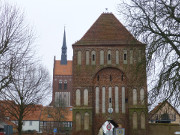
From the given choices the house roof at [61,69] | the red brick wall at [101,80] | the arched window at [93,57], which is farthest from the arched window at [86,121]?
the house roof at [61,69]

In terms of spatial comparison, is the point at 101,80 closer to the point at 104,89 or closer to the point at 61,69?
the point at 104,89

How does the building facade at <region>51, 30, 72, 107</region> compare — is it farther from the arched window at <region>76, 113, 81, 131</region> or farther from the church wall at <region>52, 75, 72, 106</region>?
the arched window at <region>76, 113, 81, 131</region>

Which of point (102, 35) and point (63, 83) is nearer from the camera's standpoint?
point (102, 35)

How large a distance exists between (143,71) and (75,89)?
12275 mm

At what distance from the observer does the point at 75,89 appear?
79.9 ft

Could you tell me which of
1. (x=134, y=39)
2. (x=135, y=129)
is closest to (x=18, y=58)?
(x=134, y=39)

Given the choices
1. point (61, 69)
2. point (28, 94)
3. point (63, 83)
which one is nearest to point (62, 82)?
point (63, 83)

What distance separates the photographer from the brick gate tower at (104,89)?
23.7m

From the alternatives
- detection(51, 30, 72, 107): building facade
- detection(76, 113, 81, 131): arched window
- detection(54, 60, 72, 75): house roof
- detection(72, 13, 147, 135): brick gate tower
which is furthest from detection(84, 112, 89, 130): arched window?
detection(54, 60, 72, 75): house roof

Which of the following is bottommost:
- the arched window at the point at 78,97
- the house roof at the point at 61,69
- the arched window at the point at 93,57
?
the arched window at the point at 78,97

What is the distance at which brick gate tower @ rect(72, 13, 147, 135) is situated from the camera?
23.7 metres

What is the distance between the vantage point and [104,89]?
24.4 meters

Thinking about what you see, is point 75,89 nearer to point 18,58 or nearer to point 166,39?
point 18,58

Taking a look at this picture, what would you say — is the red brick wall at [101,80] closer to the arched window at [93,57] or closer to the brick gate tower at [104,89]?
the brick gate tower at [104,89]
